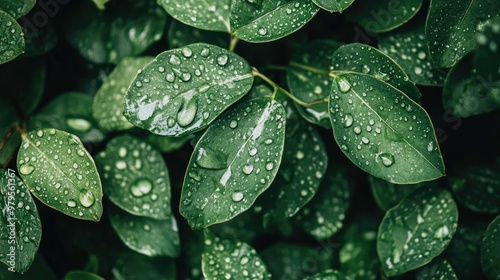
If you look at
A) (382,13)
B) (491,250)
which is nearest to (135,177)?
(382,13)

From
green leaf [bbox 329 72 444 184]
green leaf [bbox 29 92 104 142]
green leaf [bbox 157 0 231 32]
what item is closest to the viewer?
green leaf [bbox 329 72 444 184]

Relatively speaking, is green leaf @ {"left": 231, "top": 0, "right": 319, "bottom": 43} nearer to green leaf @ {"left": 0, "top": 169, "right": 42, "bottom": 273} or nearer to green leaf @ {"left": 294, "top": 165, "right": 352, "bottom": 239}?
green leaf @ {"left": 294, "top": 165, "right": 352, "bottom": 239}

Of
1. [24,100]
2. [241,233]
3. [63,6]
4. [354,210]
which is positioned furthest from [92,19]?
[354,210]

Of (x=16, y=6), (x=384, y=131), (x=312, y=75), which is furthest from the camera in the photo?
(x=312, y=75)

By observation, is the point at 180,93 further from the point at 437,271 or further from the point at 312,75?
the point at 437,271

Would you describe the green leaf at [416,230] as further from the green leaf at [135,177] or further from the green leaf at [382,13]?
the green leaf at [135,177]

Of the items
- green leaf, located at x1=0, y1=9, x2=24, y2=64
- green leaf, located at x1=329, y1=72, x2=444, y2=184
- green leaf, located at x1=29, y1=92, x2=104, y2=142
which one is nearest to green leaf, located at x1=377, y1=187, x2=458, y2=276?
green leaf, located at x1=329, y1=72, x2=444, y2=184

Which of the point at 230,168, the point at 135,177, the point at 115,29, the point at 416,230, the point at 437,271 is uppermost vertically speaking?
the point at 115,29
